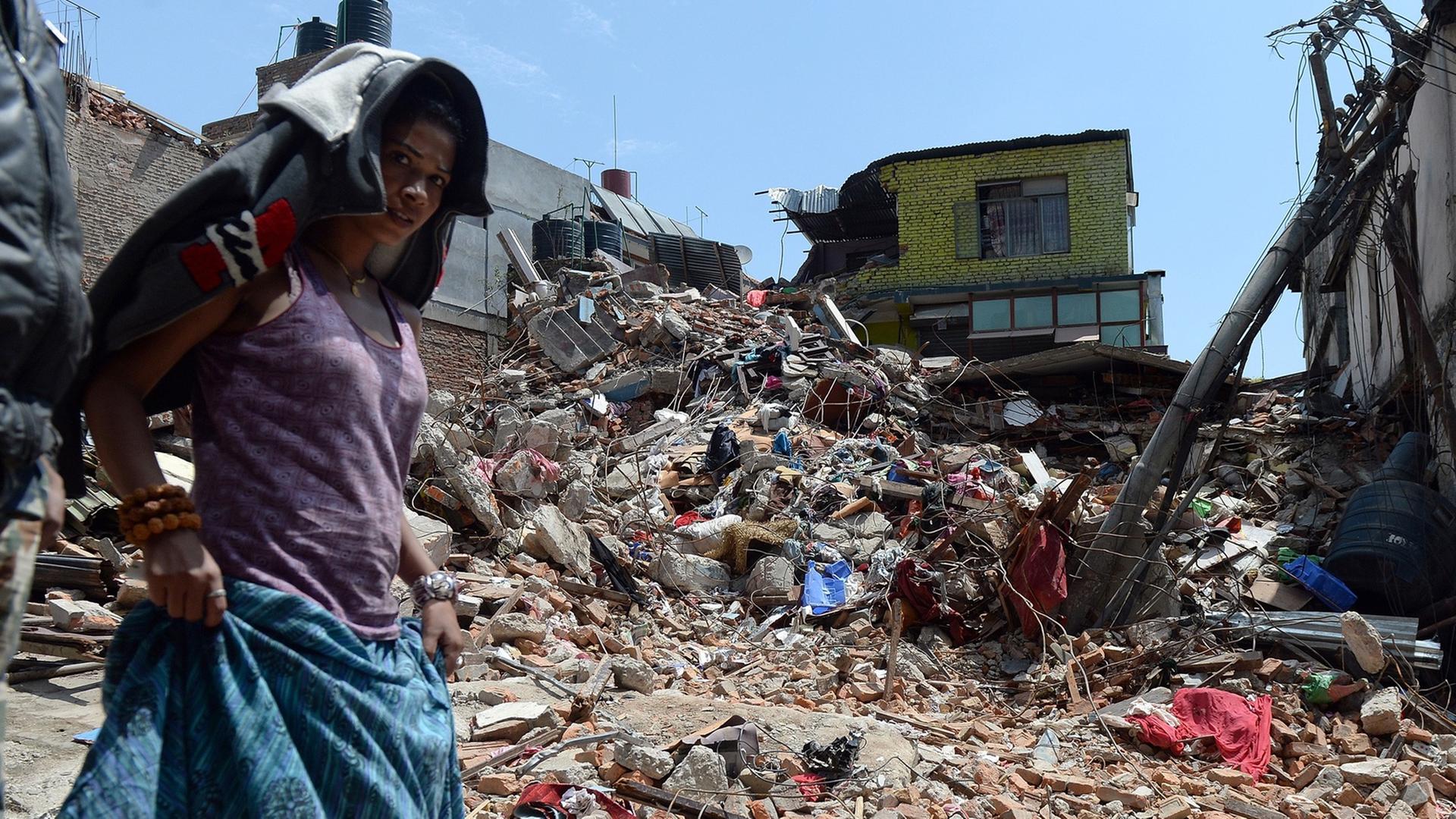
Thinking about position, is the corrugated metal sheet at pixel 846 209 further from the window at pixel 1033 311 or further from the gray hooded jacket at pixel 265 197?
the gray hooded jacket at pixel 265 197

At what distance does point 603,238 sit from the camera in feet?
72.3

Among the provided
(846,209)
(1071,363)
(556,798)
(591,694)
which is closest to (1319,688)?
(591,694)

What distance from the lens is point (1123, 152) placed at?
2016 centimetres

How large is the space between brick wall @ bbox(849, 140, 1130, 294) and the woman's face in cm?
1966

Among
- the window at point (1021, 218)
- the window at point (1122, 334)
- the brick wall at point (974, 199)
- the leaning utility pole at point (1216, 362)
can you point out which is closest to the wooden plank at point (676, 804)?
the leaning utility pole at point (1216, 362)

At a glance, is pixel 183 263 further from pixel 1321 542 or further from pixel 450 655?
pixel 1321 542

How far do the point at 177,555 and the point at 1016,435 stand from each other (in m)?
13.3

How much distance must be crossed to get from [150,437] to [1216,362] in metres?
7.77

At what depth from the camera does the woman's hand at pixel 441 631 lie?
5.89ft

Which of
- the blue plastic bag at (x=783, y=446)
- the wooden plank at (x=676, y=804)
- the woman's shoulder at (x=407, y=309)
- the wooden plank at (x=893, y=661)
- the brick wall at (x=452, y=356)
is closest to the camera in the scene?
the woman's shoulder at (x=407, y=309)

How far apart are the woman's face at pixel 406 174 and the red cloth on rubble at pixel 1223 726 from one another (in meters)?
5.23

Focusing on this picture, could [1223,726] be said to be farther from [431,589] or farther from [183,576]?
[183,576]

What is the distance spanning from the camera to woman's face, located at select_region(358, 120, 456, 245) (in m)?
1.70

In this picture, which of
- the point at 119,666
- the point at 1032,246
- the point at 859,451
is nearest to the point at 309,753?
the point at 119,666
